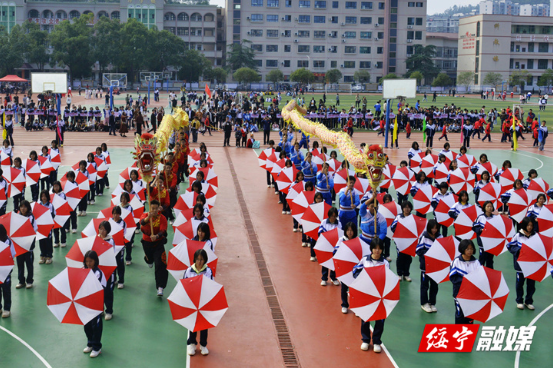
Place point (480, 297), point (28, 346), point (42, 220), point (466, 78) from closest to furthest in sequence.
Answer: point (480, 297), point (28, 346), point (42, 220), point (466, 78)

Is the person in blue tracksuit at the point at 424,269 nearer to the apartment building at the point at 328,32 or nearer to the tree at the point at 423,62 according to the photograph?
the apartment building at the point at 328,32

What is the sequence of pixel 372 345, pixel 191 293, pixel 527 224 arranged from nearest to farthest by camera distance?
pixel 191 293
pixel 372 345
pixel 527 224

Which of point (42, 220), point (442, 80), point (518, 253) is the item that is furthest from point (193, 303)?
point (442, 80)

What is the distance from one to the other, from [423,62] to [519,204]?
9035 cm

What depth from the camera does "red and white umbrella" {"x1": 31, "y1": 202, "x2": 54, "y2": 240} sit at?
11.0 metres

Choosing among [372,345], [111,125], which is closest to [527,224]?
[372,345]

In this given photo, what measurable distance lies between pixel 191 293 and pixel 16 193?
9.37 m

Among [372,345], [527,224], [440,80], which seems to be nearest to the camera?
[372,345]

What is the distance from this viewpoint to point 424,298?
991 centimetres

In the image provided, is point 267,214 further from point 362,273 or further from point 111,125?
point 111,125

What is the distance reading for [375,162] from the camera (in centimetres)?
1005

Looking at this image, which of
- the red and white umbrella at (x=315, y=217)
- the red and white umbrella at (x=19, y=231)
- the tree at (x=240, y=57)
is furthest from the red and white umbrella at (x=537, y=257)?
the tree at (x=240, y=57)

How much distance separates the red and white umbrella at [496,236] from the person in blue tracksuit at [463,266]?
7.58 ft

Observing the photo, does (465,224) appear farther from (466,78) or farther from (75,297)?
(466,78)
